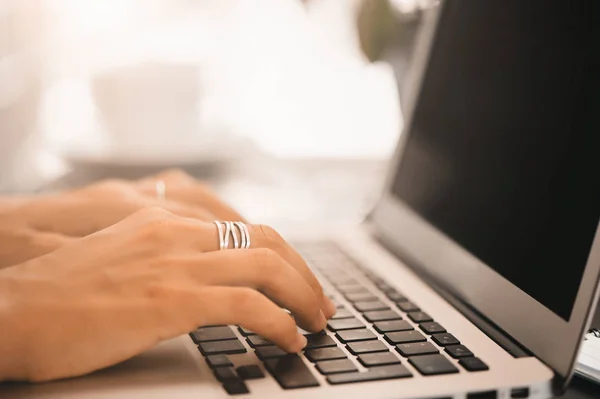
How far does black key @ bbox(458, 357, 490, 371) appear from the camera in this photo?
523 millimetres

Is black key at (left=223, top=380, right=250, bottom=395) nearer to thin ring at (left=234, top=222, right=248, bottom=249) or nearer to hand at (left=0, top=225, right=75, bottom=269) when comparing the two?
thin ring at (left=234, top=222, right=248, bottom=249)

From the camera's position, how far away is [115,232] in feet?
1.83

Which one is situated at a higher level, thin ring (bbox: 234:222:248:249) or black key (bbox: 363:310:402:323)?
thin ring (bbox: 234:222:248:249)

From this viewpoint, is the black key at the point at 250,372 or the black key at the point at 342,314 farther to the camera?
the black key at the point at 342,314

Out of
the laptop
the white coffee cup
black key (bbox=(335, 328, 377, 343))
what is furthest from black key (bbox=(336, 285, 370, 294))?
the white coffee cup

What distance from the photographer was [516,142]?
0.65 m

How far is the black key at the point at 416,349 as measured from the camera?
0.54 m

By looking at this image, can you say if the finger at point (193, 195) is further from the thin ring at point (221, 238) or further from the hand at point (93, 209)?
the thin ring at point (221, 238)

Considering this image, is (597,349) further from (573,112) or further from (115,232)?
(115,232)

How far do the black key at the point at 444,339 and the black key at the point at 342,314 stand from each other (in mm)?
77

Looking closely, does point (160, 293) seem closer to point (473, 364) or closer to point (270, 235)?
point (270, 235)

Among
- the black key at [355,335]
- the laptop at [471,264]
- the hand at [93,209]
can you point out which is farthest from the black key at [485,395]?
the hand at [93,209]

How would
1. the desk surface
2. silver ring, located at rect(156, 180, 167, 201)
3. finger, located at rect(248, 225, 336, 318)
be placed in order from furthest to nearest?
1. the desk surface
2. silver ring, located at rect(156, 180, 167, 201)
3. finger, located at rect(248, 225, 336, 318)

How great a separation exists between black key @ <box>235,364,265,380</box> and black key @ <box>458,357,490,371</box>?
0.47 ft
